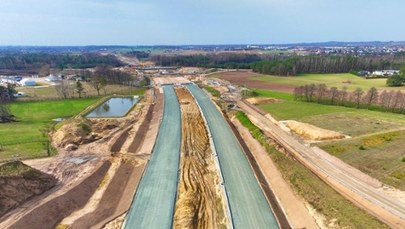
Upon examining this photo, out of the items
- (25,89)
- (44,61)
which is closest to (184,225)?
(25,89)

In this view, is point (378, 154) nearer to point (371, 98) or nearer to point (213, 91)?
point (371, 98)

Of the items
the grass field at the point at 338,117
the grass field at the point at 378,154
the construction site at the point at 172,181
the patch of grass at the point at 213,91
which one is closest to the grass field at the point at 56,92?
the patch of grass at the point at 213,91

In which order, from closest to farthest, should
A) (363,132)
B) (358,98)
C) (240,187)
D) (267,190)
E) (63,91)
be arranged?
(240,187)
(267,190)
(363,132)
(358,98)
(63,91)

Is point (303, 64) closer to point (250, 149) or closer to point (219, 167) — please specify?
point (250, 149)

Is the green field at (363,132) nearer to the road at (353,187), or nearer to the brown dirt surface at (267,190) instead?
the road at (353,187)

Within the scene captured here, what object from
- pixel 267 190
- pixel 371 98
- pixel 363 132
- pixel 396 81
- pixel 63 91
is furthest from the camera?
pixel 396 81

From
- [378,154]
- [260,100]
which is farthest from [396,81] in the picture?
[378,154]
